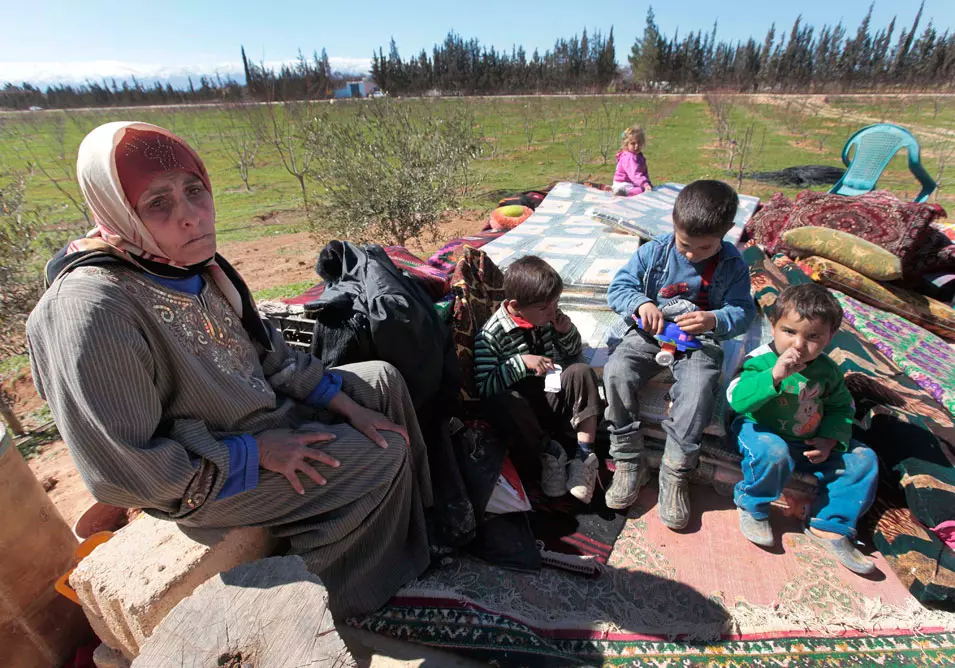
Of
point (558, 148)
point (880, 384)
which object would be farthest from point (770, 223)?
point (558, 148)

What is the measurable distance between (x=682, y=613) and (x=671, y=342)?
1141 mm

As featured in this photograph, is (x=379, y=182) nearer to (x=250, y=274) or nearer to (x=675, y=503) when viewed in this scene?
(x=250, y=274)

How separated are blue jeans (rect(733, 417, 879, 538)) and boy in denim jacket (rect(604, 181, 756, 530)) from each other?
0.75 feet

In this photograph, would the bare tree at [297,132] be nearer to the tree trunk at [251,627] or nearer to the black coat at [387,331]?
the black coat at [387,331]

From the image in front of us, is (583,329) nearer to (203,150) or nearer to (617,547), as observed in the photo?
(617,547)

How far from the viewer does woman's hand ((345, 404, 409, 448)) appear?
1.86m

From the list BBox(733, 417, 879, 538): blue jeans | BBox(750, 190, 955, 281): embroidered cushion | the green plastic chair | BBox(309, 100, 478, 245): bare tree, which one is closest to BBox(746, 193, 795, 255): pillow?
BBox(750, 190, 955, 281): embroidered cushion

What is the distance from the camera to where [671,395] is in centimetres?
248

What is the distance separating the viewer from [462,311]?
278 cm

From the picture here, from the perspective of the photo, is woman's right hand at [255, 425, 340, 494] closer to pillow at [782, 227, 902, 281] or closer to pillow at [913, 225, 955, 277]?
pillow at [782, 227, 902, 281]

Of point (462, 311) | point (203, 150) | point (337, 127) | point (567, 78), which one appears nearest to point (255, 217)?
point (337, 127)

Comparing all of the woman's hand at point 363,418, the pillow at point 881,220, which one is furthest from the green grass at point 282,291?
the pillow at point 881,220

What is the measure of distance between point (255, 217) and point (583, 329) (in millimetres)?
8980

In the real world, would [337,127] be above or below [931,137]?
above
